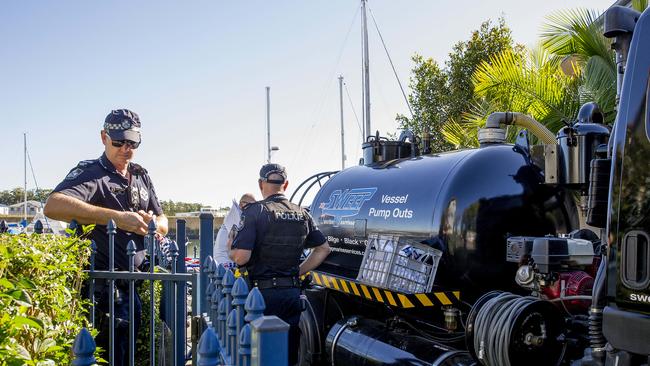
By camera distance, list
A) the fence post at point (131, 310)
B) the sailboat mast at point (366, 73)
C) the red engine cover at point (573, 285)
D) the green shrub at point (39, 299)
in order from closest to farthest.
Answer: the green shrub at point (39, 299) → the red engine cover at point (573, 285) → the fence post at point (131, 310) → the sailboat mast at point (366, 73)

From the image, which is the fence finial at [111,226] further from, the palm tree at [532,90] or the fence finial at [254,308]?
the palm tree at [532,90]

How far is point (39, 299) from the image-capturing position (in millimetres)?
2650

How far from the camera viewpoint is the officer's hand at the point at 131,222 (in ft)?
12.8

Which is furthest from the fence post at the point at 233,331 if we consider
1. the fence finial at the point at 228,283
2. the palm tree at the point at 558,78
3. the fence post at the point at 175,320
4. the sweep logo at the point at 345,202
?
the palm tree at the point at 558,78

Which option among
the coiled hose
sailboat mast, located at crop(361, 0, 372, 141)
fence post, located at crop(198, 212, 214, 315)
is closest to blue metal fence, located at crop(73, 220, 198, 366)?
fence post, located at crop(198, 212, 214, 315)

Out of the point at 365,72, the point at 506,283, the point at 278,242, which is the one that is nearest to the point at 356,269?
the point at 278,242

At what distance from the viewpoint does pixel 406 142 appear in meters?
5.93

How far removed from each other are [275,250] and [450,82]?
13.1 metres

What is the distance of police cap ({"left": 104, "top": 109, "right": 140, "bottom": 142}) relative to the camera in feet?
13.4

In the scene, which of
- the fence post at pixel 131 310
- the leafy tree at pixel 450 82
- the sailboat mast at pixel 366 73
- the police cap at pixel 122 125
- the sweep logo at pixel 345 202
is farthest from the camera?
the sailboat mast at pixel 366 73

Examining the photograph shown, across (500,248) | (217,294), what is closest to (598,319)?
(500,248)

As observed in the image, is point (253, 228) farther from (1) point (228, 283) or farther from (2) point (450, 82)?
(2) point (450, 82)

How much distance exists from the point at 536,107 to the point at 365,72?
10.6 m

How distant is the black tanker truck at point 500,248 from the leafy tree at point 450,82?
34.9 ft
